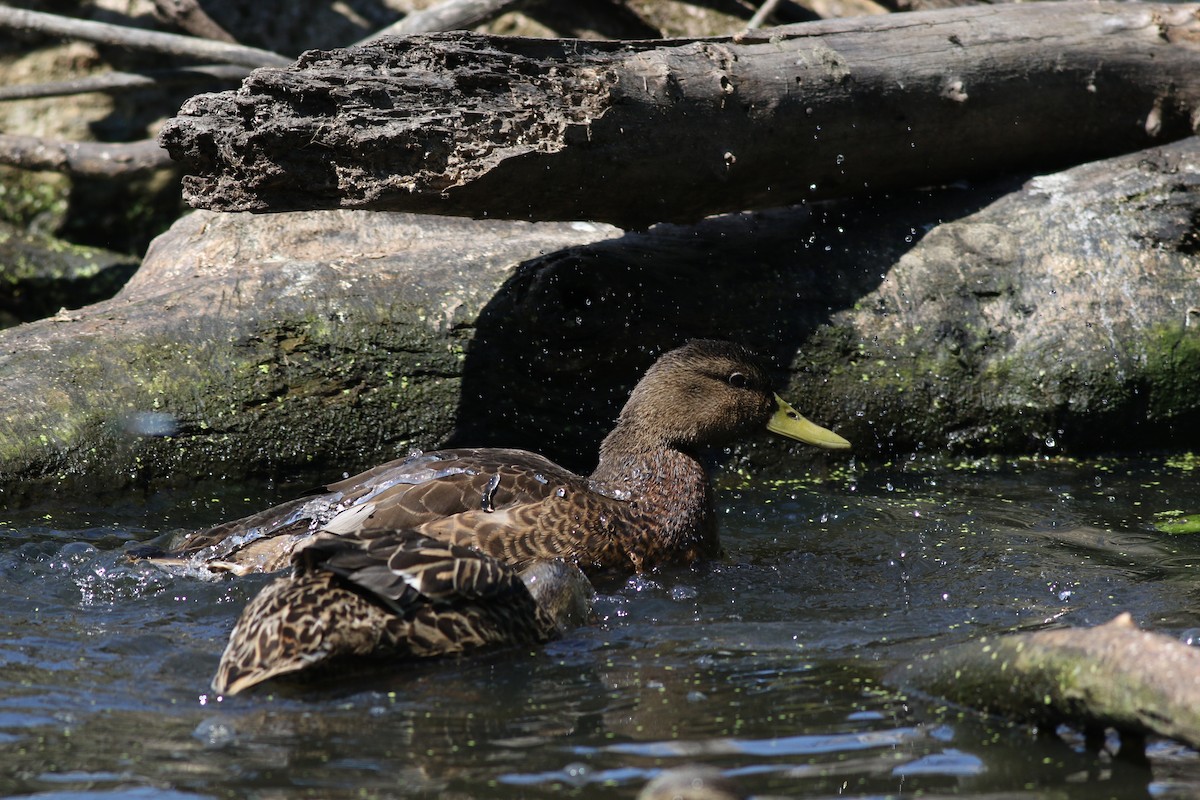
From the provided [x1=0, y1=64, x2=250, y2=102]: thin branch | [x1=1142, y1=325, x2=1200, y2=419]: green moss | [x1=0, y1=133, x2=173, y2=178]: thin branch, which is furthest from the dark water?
[x1=0, y1=64, x2=250, y2=102]: thin branch

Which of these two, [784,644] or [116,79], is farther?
[116,79]

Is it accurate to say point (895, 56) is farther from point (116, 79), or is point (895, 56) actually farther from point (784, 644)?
point (116, 79)

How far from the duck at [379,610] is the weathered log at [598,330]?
232 centimetres

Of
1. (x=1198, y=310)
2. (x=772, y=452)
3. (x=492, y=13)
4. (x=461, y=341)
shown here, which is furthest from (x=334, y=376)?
(x=1198, y=310)

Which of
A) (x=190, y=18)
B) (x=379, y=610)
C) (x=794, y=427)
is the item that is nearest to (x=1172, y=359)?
(x=794, y=427)

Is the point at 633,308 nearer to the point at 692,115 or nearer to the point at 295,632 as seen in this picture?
the point at 692,115

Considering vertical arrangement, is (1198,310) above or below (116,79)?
below

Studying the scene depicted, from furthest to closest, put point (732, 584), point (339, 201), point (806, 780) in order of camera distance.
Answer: point (339, 201)
point (732, 584)
point (806, 780)

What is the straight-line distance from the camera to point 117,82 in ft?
33.4

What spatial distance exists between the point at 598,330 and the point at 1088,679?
4088mm

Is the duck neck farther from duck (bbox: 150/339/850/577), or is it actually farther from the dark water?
the dark water

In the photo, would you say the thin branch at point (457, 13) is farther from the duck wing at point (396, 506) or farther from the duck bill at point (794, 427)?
the duck wing at point (396, 506)

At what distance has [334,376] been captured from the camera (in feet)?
23.7

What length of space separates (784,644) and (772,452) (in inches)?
114
